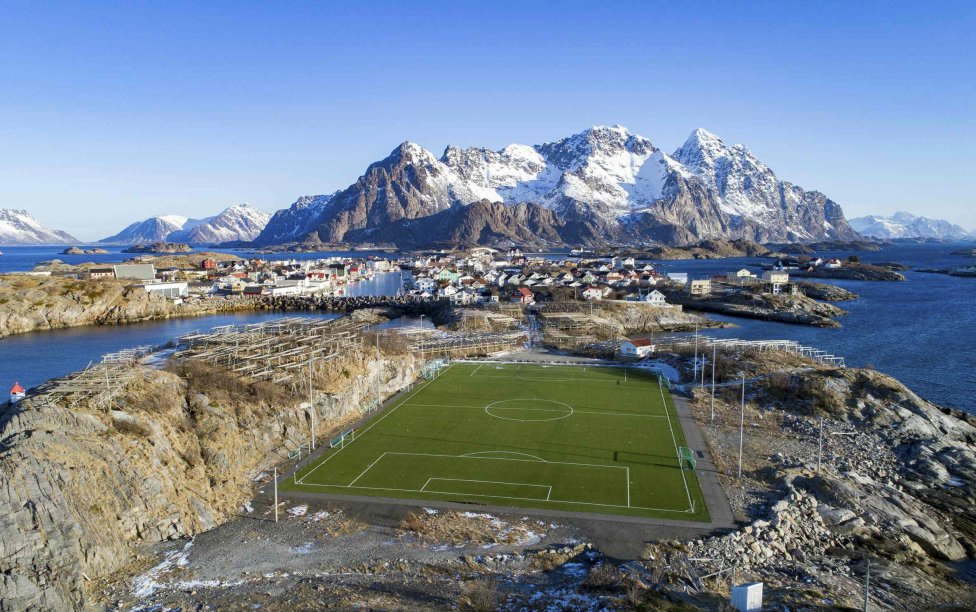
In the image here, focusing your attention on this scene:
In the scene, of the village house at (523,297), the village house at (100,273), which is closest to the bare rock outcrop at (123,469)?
the village house at (523,297)

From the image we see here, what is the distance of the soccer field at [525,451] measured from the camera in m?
19.7

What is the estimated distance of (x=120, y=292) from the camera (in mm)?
67562

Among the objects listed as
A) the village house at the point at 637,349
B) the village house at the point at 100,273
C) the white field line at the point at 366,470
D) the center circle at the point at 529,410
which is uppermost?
the village house at the point at 100,273

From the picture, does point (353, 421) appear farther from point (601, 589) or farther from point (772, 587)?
point (772, 587)

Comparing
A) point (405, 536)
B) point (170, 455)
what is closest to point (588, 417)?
point (405, 536)

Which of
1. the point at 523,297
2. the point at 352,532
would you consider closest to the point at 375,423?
the point at 352,532

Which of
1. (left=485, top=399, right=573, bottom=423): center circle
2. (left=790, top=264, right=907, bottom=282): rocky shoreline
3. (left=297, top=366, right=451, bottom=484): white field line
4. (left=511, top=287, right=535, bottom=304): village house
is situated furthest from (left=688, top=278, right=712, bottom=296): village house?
(left=485, top=399, right=573, bottom=423): center circle

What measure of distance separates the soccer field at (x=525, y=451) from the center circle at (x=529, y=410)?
5 centimetres

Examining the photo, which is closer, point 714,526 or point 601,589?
point 601,589

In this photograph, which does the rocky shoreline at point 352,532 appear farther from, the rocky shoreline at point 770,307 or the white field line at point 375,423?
the rocky shoreline at point 770,307

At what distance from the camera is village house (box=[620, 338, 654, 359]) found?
136 feet

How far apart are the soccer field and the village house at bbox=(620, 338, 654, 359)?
23.4ft

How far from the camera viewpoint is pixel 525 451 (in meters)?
23.8

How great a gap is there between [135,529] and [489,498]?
990 centimetres
